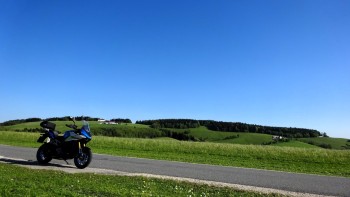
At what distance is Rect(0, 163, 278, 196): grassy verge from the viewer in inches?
342

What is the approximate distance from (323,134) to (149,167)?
80.0 metres

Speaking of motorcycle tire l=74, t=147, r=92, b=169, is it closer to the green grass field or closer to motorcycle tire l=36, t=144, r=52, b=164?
motorcycle tire l=36, t=144, r=52, b=164

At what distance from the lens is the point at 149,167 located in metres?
15.7

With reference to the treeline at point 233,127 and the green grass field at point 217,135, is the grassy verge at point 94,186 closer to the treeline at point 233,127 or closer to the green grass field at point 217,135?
the green grass field at point 217,135

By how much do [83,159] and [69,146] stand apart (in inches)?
34.2

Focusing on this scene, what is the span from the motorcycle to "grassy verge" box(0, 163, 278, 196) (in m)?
2.82

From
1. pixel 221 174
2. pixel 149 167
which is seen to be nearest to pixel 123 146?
pixel 149 167

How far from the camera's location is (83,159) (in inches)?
568

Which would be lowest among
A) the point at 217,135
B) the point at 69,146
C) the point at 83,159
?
the point at 83,159

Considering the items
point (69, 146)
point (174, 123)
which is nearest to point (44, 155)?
point (69, 146)

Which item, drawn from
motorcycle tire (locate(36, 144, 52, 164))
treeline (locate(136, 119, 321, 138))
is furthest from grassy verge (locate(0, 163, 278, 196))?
treeline (locate(136, 119, 321, 138))

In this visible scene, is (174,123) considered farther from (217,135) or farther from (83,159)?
(83,159)

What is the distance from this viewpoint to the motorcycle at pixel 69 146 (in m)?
14.5

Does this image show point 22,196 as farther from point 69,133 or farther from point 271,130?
point 271,130
